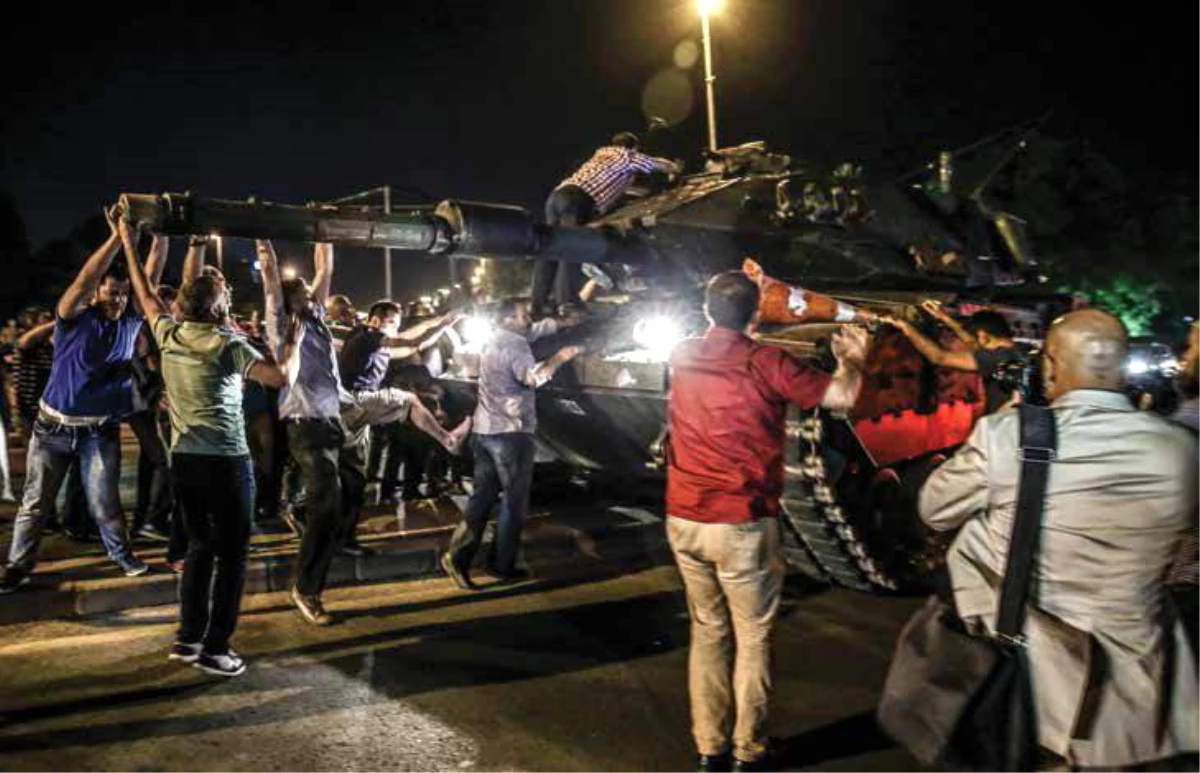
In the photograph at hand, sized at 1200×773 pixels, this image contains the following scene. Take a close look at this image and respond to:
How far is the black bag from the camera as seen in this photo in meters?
2.32

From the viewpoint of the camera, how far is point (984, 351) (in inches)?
217

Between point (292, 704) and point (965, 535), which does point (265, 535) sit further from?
point (965, 535)

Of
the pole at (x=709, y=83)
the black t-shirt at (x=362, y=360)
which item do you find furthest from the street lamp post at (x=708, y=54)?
the black t-shirt at (x=362, y=360)

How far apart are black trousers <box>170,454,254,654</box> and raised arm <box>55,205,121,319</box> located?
134 cm

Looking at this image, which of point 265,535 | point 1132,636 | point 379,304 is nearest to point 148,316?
point 379,304

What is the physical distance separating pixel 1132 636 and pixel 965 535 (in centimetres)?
46

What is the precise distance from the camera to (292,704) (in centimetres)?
432

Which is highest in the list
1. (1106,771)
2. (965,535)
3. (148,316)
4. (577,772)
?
(148,316)

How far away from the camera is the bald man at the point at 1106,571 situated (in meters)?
2.30

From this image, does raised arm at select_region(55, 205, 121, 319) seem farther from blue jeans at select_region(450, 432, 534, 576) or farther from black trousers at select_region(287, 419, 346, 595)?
blue jeans at select_region(450, 432, 534, 576)

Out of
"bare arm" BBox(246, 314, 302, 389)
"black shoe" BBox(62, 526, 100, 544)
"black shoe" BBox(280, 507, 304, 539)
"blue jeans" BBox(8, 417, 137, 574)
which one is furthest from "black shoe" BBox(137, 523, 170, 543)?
"bare arm" BBox(246, 314, 302, 389)

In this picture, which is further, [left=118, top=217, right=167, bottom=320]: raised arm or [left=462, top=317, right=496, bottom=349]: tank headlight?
[left=462, top=317, right=496, bottom=349]: tank headlight

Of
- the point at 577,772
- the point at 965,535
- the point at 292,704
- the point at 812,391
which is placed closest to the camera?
the point at 965,535

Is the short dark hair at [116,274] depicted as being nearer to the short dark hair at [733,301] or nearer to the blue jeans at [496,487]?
the blue jeans at [496,487]
